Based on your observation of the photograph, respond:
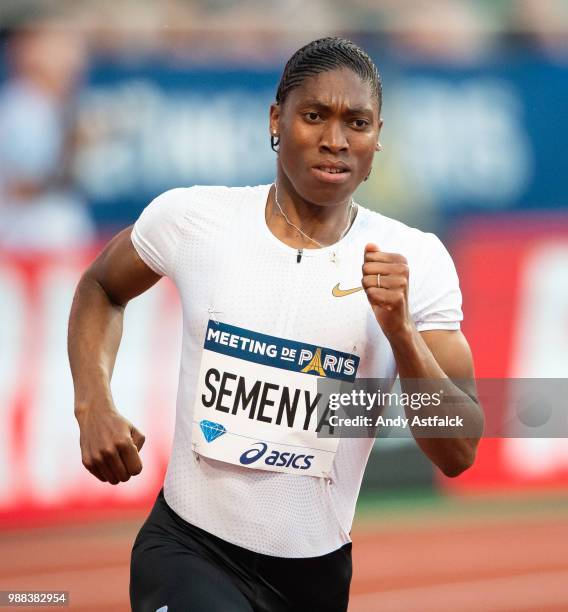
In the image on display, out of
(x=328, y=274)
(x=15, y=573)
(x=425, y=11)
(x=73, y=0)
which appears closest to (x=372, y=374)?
(x=328, y=274)

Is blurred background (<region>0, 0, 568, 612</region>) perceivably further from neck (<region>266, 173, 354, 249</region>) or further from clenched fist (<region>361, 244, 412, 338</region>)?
clenched fist (<region>361, 244, 412, 338</region>)

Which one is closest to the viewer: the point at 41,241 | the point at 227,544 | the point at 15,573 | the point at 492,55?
the point at 227,544

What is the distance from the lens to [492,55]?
23.0 feet

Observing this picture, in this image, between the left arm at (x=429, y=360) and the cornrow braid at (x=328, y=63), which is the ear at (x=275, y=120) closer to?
the cornrow braid at (x=328, y=63)

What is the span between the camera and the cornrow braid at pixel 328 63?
3004mm

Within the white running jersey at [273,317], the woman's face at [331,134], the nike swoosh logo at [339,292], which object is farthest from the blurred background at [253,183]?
the woman's face at [331,134]

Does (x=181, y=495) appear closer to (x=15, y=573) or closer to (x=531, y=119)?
(x=15, y=573)

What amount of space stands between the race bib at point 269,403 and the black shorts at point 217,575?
0.21 m

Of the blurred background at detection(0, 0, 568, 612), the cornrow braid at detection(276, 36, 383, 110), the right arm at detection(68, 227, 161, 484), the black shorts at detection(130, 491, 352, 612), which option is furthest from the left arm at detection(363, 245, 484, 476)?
the blurred background at detection(0, 0, 568, 612)

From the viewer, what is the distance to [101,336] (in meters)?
3.22

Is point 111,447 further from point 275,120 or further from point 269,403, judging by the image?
point 275,120

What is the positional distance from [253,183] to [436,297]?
3.76 m

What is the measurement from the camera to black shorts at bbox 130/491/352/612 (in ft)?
9.32

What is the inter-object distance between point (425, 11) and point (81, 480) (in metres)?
3.39
